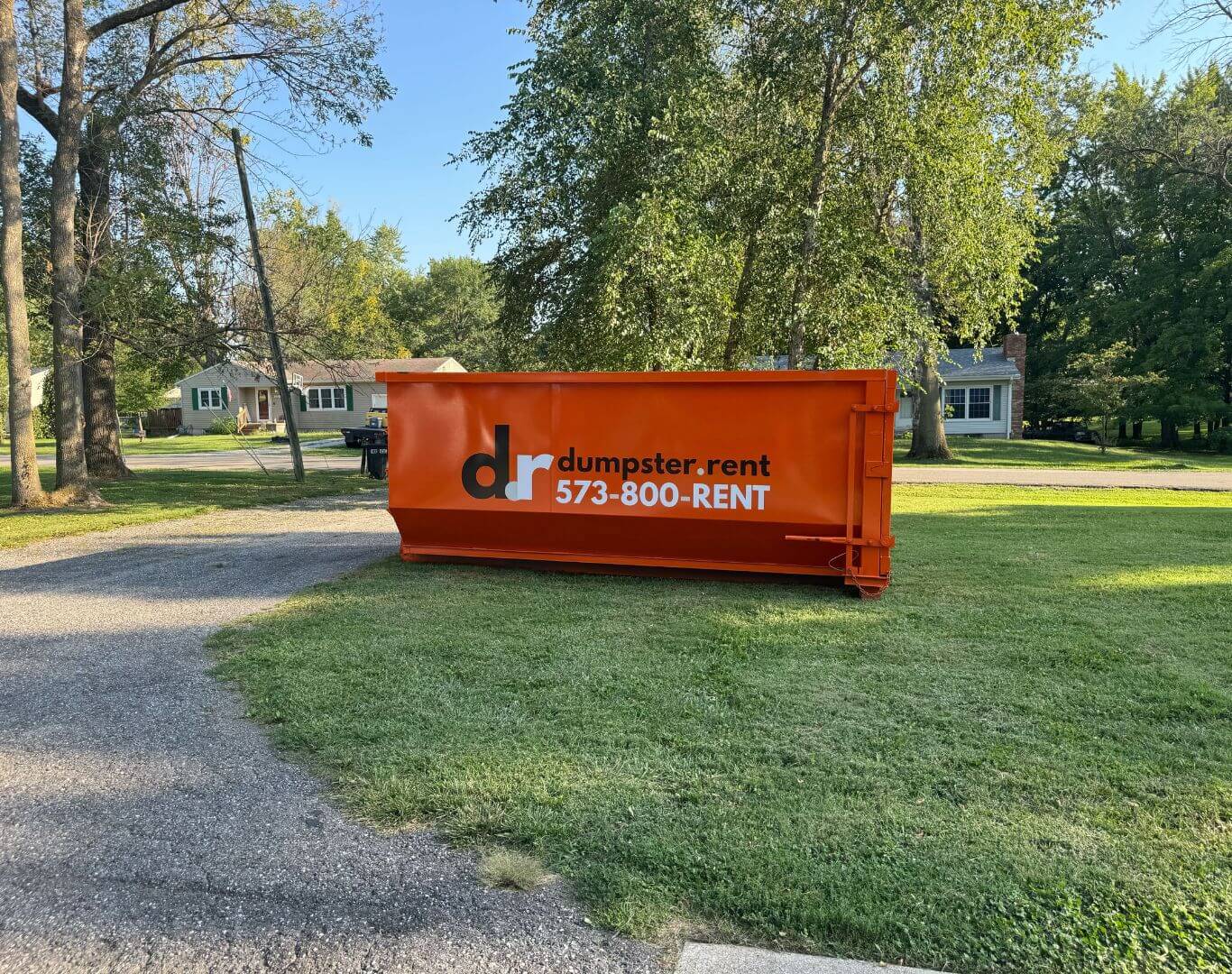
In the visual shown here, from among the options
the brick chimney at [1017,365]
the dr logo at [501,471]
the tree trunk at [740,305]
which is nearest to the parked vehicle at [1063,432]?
the brick chimney at [1017,365]

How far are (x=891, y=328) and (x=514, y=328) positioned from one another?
7432mm

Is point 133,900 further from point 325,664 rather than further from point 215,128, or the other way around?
point 215,128

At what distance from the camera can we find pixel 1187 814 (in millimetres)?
2980

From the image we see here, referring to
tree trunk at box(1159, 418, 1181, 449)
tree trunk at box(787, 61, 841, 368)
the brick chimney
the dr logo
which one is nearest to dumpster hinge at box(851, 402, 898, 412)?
the dr logo

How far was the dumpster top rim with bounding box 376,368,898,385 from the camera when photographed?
252 inches

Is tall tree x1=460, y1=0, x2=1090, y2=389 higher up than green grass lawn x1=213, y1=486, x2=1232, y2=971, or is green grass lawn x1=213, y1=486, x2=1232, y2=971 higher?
tall tree x1=460, y1=0, x2=1090, y2=389

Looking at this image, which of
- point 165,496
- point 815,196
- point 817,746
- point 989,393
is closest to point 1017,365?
point 989,393

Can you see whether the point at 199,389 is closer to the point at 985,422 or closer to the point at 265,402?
the point at 265,402

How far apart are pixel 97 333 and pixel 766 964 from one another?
51.9ft

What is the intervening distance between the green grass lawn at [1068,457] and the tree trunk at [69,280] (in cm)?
2129

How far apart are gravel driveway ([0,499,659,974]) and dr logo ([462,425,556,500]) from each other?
283 centimetres

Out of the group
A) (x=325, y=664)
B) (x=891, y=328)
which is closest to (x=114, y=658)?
(x=325, y=664)

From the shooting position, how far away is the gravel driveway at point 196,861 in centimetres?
231

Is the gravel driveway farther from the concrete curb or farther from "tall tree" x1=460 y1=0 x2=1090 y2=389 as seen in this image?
"tall tree" x1=460 y1=0 x2=1090 y2=389
